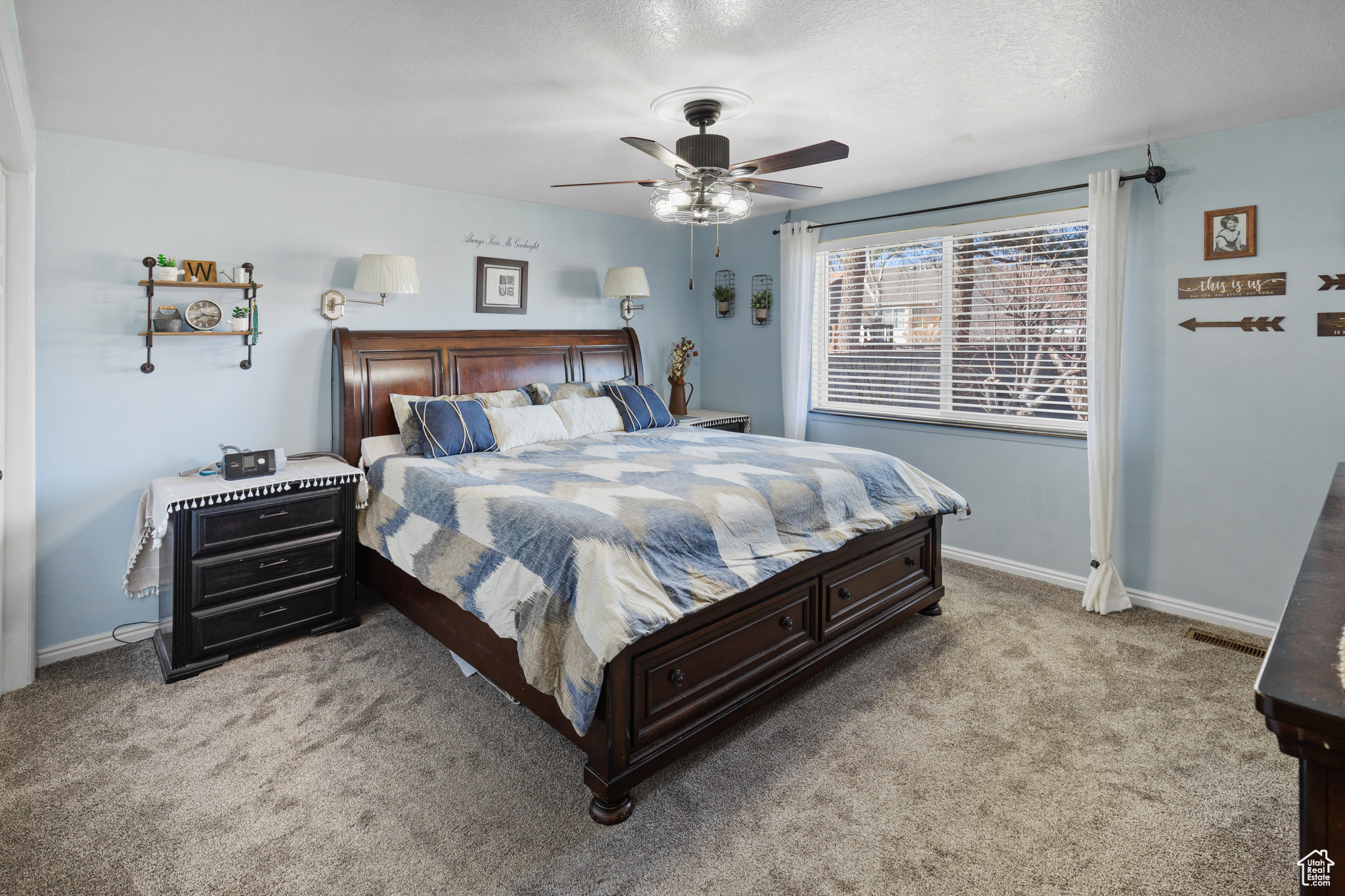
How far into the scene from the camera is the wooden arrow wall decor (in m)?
3.13

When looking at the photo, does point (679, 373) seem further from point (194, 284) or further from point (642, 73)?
point (194, 284)

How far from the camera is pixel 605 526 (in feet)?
7.33

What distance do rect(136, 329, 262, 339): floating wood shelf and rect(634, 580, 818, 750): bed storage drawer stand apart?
2.69 metres

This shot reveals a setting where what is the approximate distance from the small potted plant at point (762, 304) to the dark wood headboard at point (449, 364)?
96 centimetres

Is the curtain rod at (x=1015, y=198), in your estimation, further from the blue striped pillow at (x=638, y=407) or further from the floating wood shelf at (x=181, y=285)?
the floating wood shelf at (x=181, y=285)

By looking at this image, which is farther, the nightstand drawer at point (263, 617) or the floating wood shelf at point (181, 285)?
the floating wood shelf at point (181, 285)

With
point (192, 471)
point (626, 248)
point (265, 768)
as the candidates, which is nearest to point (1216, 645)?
point (265, 768)

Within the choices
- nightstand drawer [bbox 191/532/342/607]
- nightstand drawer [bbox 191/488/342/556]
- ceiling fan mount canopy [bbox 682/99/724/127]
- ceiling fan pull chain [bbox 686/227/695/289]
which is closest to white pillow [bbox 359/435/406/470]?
nightstand drawer [bbox 191/488/342/556]

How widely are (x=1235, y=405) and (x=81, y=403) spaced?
5332 millimetres

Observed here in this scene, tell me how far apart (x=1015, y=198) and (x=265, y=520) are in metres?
4.21

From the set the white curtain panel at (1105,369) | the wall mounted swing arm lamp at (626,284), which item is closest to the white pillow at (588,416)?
the wall mounted swing arm lamp at (626,284)

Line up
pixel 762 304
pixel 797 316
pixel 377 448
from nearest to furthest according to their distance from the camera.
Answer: pixel 377 448 < pixel 797 316 < pixel 762 304

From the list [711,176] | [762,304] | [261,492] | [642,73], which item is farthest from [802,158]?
[762,304]

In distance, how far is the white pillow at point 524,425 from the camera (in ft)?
12.2
